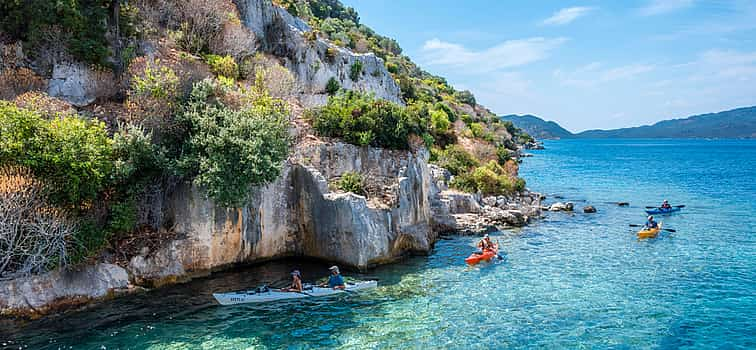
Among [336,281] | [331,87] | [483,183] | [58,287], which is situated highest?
[331,87]

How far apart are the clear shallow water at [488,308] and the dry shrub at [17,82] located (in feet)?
36.5

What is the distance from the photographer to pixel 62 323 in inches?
678

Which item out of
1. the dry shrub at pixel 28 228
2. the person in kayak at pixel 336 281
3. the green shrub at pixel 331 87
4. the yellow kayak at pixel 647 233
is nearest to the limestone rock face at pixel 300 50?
the green shrub at pixel 331 87

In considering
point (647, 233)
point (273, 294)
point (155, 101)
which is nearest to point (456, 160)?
point (647, 233)

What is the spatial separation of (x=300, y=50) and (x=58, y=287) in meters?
32.9

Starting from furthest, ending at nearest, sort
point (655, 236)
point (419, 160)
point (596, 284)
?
point (655, 236)
point (419, 160)
point (596, 284)

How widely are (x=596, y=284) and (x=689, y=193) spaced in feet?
135

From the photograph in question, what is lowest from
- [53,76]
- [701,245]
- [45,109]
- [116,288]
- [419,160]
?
[701,245]

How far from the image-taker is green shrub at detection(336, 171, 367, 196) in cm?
2620

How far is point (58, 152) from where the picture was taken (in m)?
17.2

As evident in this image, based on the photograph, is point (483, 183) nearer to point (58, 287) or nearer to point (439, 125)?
point (439, 125)

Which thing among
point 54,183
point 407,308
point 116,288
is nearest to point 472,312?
point 407,308

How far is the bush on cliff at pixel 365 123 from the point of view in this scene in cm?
2914

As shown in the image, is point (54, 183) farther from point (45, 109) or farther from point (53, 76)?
point (53, 76)
